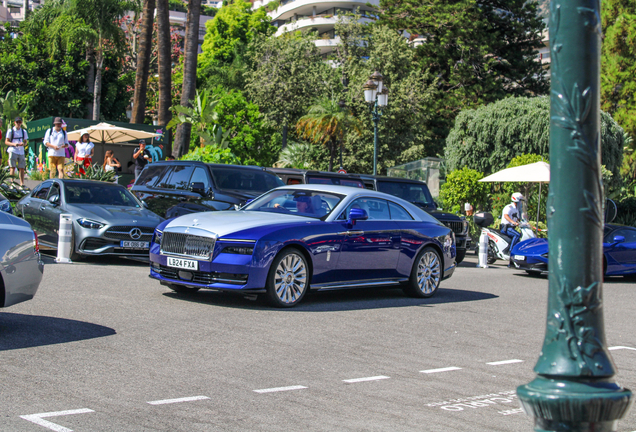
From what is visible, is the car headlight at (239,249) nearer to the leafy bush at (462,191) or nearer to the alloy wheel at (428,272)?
the alloy wheel at (428,272)

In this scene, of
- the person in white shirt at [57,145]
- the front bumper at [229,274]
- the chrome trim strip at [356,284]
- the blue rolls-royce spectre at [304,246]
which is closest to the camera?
the front bumper at [229,274]

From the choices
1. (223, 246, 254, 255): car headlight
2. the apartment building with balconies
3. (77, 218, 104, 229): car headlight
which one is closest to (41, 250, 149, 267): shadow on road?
(77, 218, 104, 229): car headlight

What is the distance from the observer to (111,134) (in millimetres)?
29844

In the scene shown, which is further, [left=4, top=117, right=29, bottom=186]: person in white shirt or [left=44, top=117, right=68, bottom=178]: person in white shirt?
[left=4, top=117, right=29, bottom=186]: person in white shirt

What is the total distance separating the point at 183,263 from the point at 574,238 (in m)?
7.44

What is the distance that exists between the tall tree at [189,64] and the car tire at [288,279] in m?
21.7

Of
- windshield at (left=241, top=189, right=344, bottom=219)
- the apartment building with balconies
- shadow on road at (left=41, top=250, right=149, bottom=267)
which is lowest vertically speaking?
shadow on road at (left=41, top=250, right=149, bottom=267)

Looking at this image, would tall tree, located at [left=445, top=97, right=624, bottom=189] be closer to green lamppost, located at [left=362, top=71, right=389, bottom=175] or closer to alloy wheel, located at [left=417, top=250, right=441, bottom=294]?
green lamppost, located at [left=362, top=71, right=389, bottom=175]

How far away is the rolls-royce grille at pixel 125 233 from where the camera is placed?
13414mm

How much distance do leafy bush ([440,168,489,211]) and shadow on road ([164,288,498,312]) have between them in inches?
500

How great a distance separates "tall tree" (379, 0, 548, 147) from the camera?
46.2 meters

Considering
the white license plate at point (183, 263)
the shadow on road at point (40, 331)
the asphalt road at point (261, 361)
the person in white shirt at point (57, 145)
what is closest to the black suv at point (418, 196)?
the asphalt road at point (261, 361)

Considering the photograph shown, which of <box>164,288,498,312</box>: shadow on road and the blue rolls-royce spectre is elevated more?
the blue rolls-royce spectre

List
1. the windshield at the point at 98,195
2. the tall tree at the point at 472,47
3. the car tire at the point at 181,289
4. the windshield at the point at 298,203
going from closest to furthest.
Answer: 1. the car tire at the point at 181,289
2. the windshield at the point at 298,203
3. the windshield at the point at 98,195
4. the tall tree at the point at 472,47
